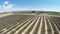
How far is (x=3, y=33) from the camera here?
2222 cm

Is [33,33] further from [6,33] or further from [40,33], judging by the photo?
[6,33]

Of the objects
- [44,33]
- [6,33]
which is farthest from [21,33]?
[44,33]

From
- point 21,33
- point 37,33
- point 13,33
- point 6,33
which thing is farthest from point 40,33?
point 6,33

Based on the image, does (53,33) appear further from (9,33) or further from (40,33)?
(9,33)

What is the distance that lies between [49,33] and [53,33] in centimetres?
74

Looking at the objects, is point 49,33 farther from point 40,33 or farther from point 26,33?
point 26,33

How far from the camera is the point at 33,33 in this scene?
22000 millimetres

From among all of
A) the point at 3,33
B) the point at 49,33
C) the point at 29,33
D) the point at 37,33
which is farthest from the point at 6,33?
the point at 49,33

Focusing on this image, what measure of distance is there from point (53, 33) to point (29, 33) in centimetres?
445

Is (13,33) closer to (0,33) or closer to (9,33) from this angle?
(9,33)

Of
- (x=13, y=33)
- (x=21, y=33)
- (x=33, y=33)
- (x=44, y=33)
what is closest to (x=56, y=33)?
(x=44, y=33)

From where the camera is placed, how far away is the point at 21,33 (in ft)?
72.5

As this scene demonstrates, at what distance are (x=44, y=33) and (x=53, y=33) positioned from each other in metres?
1.66

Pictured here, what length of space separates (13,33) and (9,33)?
29.8 inches
